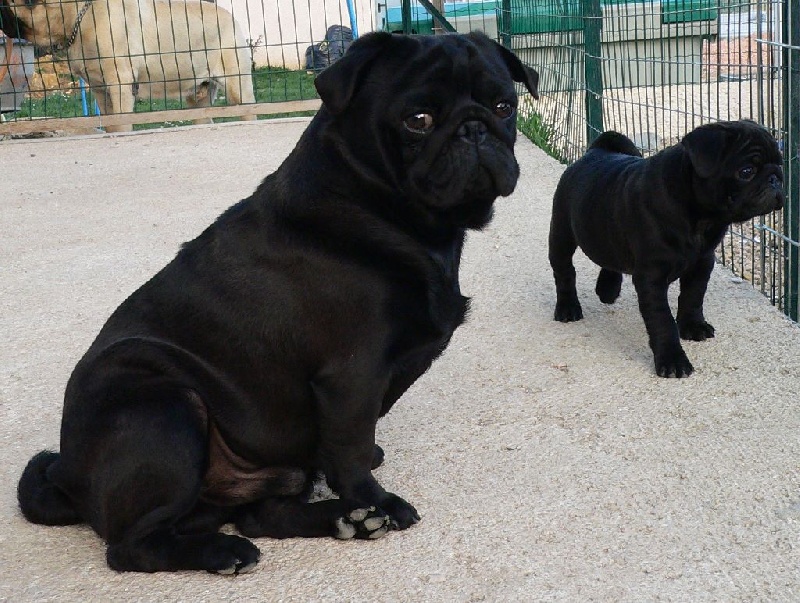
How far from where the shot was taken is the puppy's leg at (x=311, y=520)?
2496 millimetres

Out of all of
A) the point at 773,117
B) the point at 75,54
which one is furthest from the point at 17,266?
the point at 75,54

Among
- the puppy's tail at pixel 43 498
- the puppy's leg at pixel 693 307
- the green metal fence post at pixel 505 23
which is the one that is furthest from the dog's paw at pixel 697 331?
the green metal fence post at pixel 505 23

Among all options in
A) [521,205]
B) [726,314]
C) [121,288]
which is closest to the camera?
[726,314]

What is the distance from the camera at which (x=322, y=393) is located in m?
2.42

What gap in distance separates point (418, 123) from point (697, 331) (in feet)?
6.35

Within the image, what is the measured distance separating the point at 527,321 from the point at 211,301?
2023 mm

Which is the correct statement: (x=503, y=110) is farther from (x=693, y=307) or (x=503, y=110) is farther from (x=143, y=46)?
(x=143, y=46)

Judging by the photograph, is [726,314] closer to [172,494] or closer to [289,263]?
[289,263]

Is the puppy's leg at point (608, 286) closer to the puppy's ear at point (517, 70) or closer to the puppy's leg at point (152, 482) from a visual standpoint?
the puppy's ear at point (517, 70)

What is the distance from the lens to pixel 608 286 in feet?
14.2

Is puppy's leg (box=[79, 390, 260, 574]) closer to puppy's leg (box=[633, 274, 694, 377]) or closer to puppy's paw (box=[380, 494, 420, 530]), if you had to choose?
puppy's paw (box=[380, 494, 420, 530])

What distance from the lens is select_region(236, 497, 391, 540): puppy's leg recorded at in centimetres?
250

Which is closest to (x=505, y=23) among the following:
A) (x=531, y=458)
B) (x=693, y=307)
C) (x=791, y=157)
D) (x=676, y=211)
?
(x=791, y=157)

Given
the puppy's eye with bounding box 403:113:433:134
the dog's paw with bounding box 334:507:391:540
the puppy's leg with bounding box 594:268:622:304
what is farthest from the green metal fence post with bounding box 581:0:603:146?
the dog's paw with bounding box 334:507:391:540
